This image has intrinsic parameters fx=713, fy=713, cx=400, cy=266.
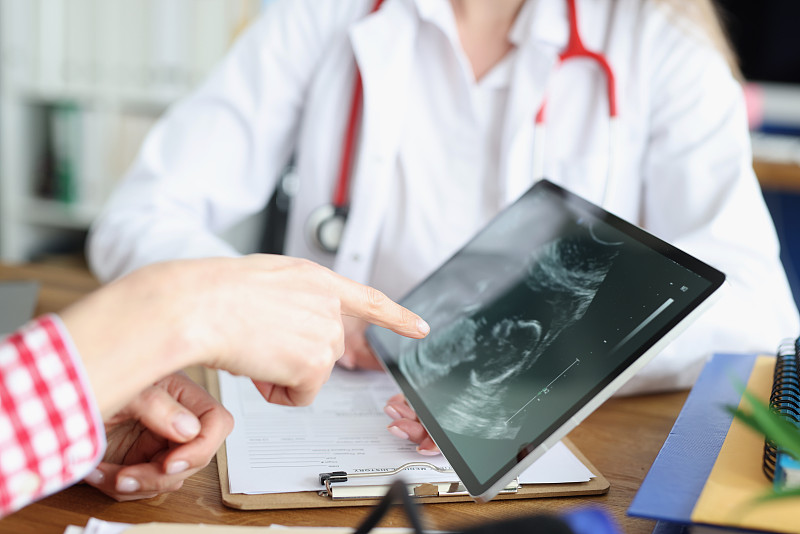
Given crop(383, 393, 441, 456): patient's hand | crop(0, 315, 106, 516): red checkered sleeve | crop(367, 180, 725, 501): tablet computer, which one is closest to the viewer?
crop(0, 315, 106, 516): red checkered sleeve

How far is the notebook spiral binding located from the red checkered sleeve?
1.32 ft

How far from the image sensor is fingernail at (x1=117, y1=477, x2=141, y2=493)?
1.55 ft

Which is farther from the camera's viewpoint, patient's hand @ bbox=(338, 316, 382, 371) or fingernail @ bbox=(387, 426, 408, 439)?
patient's hand @ bbox=(338, 316, 382, 371)

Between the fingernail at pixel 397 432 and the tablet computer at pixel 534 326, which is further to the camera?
the fingernail at pixel 397 432

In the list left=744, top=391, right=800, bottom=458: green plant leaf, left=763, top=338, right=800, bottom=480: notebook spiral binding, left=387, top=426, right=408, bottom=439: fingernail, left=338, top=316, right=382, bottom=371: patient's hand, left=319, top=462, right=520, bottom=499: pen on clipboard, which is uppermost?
left=744, top=391, right=800, bottom=458: green plant leaf

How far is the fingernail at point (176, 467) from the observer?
47 cm

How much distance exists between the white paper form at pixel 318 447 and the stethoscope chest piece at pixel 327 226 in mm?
402

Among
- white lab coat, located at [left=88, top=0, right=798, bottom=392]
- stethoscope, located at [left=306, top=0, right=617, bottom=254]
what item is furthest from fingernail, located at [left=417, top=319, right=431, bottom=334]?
stethoscope, located at [left=306, top=0, right=617, bottom=254]

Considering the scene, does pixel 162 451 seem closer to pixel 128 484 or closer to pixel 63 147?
pixel 128 484

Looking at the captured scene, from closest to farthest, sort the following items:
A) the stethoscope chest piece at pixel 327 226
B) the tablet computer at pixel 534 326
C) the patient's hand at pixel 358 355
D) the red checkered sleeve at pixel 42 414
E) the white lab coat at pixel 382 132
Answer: the red checkered sleeve at pixel 42 414, the tablet computer at pixel 534 326, the patient's hand at pixel 358 355, the white lab coat at pixel 382 132, the stethoscope chest piece at pixel 327 226

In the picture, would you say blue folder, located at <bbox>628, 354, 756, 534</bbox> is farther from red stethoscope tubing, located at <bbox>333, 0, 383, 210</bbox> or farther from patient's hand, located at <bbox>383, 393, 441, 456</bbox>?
red stethoscope tubing, located at <bbox>333, 0, 383, 210</bbox>

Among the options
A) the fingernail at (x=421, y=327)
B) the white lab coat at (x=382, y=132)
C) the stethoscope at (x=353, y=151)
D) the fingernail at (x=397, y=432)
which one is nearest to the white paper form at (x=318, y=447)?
the fingernail at (x=397, y=432)

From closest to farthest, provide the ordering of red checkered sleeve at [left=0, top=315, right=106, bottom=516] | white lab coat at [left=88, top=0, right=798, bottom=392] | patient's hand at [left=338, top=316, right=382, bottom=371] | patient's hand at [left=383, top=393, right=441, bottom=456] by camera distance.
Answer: red checkered sleeve at [left=0, top=315, right=106, bottom=516]
patient's hand at [left=383, top=393, right=441, bottom=456]
patient's hand at [left=338, top=316, right=382, bottom=371]
white lab coat at [left=88, top=0, right=798, bottom=392]

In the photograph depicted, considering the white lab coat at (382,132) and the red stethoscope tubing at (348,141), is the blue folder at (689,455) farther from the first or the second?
the red stethoscope tubing at (348,141)
